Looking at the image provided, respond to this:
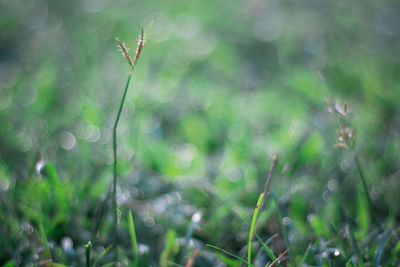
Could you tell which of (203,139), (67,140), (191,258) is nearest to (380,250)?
(191,258)

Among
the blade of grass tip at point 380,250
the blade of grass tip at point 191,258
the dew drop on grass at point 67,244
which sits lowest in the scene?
the dew drop on grass at point 67,244

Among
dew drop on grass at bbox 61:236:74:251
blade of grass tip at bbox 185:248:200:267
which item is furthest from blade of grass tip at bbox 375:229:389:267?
dew drop on grass at bbox 61:236:74:251

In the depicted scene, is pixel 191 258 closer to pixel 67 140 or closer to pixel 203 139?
pixel 203 139

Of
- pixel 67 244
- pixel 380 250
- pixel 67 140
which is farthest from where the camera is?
pixel 67 140

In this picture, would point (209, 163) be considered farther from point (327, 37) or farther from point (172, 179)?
point (327, 37)

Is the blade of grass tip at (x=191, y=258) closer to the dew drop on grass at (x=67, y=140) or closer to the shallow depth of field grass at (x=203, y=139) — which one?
the shallow depth of field grass at (x=203, y=139)

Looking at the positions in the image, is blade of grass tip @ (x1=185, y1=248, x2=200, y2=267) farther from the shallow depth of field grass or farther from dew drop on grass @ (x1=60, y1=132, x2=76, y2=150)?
dew drop on grass @ (x1=60, y1=132, x2=76, y2=150)

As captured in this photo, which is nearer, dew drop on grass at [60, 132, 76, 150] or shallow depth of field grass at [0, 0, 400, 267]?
shallow depth of field grass at [0, 0, 400, 267]

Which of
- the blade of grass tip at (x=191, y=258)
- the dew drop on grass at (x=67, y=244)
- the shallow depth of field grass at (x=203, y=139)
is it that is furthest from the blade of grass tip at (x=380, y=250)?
the dew drop on grass at (x=67, y=244)
